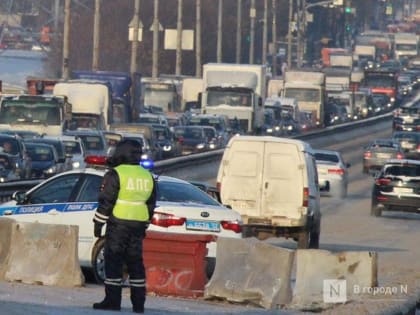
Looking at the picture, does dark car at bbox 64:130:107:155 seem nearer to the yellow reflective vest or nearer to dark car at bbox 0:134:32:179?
dark car at bbox 0:134:32:179

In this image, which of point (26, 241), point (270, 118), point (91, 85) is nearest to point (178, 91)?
point (270, 118)

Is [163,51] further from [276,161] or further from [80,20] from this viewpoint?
[276,161]

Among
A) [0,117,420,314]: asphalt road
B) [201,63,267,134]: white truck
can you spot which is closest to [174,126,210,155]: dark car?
[201,63,267,134]: white truck

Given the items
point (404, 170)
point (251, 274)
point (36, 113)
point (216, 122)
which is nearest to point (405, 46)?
point (216, 122)

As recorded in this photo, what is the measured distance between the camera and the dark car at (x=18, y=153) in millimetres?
36500

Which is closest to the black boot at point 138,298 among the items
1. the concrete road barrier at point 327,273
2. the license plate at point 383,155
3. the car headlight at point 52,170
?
the concrete road barrier at point 327,273

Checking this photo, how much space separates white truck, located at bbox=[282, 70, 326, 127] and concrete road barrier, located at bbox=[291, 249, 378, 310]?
66.8m

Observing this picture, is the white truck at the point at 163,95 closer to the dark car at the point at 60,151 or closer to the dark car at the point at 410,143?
the dark car at the point at 410,143

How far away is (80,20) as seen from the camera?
114875mm

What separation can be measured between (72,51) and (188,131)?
51.7 metres

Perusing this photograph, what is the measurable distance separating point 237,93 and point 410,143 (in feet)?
25.5

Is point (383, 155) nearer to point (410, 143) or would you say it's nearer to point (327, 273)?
point (410, 143)

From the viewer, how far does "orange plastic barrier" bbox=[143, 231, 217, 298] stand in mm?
18125

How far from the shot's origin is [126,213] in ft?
48.3
